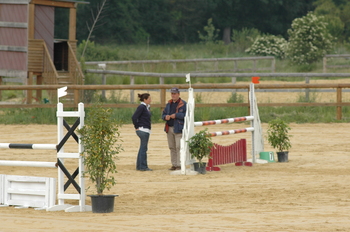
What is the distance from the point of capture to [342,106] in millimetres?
19672

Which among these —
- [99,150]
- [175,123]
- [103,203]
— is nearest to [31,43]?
[175,123]

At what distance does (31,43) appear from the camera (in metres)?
21.8

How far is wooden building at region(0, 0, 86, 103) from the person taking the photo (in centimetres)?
2172

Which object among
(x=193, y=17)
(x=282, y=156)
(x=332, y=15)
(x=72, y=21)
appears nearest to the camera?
(x=282, y=156)

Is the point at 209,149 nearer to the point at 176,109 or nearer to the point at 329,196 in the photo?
the point at 176,109

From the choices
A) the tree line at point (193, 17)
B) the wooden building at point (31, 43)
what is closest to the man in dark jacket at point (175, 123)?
the wooden building at point (31, 43)

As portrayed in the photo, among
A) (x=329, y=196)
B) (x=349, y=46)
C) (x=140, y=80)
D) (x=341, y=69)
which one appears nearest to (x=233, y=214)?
(x=329, y=196)

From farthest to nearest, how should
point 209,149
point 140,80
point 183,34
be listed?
point 183,34 < point 140,80 < point 209,149

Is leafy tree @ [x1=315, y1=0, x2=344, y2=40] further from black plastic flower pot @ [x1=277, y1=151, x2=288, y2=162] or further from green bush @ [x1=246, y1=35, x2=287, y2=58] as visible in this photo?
black plastic flower pot @ [x1=277, y1=151, x2=288, y2=162]

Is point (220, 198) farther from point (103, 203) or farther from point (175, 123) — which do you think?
point (175, 123)

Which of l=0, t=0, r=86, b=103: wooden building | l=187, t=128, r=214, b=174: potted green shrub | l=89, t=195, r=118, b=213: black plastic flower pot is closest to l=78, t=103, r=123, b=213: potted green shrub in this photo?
l=89, t=195, r=118, b=213: black plastic flower pot

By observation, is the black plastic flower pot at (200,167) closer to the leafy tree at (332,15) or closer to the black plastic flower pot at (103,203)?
the black plastic flower pot at (103,203)

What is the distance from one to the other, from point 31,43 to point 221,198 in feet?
46.9

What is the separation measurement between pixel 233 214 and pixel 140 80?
1762 cm
